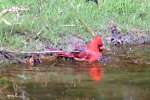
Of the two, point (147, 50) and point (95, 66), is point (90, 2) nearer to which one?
point (147, 50)

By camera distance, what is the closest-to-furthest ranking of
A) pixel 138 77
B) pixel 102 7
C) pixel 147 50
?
pixel 138 77, pixel 147 50, pixel 102 7

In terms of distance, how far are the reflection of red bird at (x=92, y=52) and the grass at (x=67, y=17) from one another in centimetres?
68

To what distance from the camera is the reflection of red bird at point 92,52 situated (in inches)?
279

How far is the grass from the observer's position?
783cm

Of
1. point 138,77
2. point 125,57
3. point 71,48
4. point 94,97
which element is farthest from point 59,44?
point 94,97

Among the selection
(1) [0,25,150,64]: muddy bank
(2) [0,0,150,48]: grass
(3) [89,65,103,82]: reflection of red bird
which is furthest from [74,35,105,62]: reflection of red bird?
(2) [0,0,150,48]: grass

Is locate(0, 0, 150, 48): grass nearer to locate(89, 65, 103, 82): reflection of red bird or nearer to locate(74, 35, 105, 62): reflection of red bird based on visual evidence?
locate(74, 35, 105, 62): reflection of red bird

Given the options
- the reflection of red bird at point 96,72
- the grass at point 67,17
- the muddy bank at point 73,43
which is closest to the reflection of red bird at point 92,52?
the muddy bank at point 73,43

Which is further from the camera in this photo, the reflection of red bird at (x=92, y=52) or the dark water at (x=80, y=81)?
the reflection of red bird at (x=92, y=52)

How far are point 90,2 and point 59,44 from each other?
80.7 inches

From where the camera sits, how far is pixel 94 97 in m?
5.64

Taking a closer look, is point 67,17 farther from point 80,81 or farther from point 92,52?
point 80,81

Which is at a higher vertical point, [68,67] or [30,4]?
[30,4]

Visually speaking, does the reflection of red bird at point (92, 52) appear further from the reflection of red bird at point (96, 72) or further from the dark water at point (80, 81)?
the reflection of red bird at point (96, 72)
